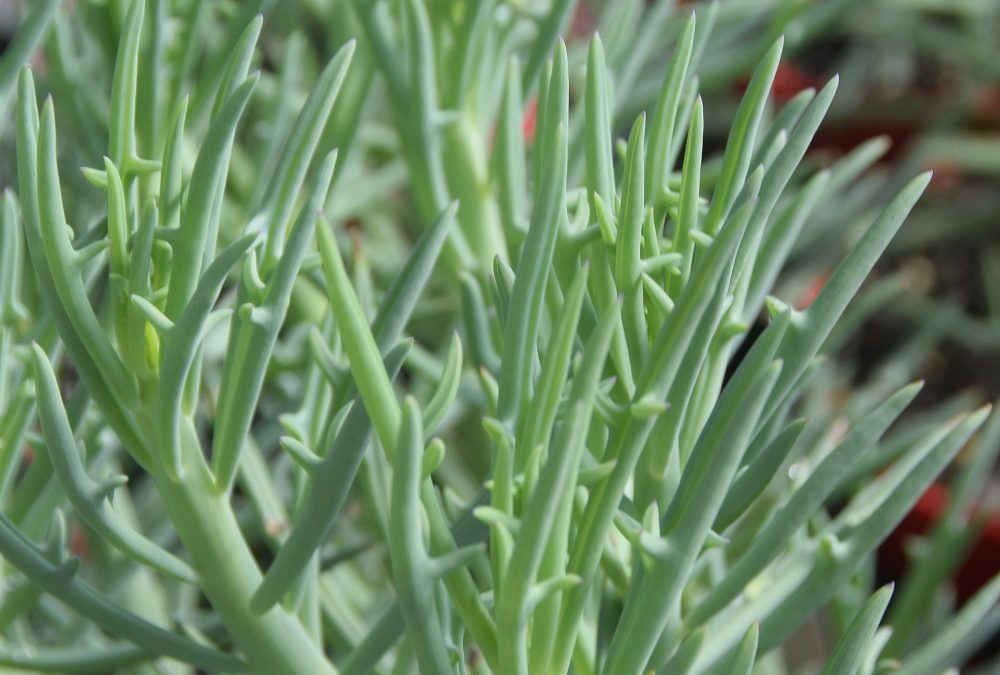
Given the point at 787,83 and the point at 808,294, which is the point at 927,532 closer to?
the point at 808,294

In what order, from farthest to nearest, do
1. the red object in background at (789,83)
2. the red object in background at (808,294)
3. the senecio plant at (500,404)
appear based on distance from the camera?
the red object in background at (789,83) → the red object in background at (808,294) → the senecio plant at (500,404)

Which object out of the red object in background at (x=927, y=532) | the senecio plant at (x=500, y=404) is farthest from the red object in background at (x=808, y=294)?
the senecio plant at (x=500, y=404)

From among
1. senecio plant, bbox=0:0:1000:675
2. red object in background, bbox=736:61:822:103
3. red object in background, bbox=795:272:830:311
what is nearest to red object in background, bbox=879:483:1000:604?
red object in background, bbox=795:272:830:311

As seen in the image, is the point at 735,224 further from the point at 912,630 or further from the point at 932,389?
the point at 932,389

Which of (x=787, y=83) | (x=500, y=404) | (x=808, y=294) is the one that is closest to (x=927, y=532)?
(x=808, y=294)

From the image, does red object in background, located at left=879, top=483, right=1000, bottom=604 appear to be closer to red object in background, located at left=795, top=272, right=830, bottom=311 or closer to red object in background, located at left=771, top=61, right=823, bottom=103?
red object in background, located at left=795, top=272, right=830, bottom=311

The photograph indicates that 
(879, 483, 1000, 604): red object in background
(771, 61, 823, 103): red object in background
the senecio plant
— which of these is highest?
(771, 61, 823, 103): red object in background

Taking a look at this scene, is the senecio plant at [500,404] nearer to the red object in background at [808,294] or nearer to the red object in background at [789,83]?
the red object in background at [808,294]

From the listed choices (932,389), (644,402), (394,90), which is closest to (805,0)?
(394,90)
